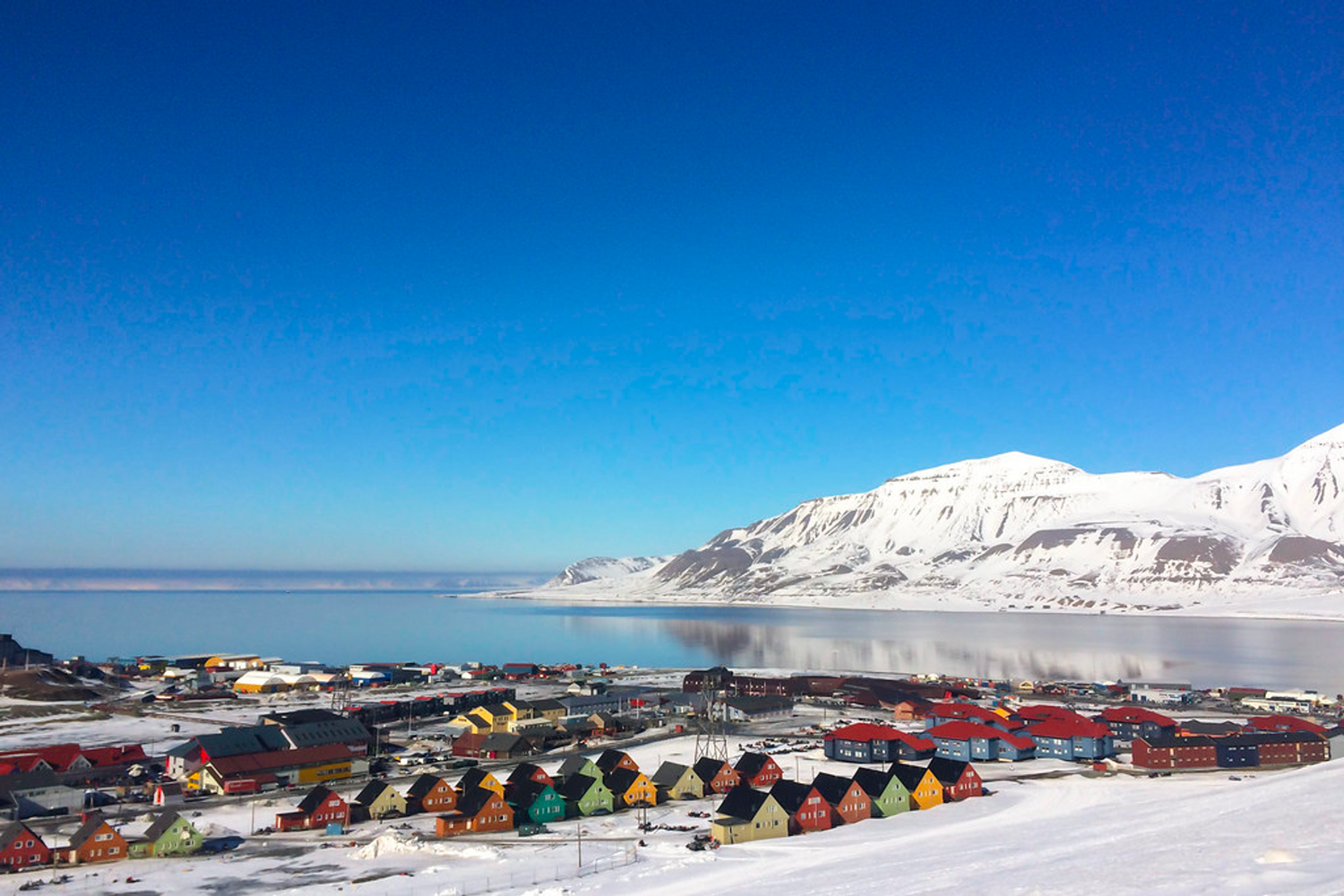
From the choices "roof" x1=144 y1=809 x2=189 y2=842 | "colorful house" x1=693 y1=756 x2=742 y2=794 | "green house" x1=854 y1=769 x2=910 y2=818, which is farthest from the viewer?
"colorful house" x1=693 y1=756 x2=742 y2=794

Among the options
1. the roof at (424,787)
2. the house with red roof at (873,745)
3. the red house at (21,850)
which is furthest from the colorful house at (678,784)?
the red house at (21,850)

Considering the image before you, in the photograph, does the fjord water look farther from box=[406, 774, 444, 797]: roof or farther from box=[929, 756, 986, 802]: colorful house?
box=[406, 774, 444, 797]: roof

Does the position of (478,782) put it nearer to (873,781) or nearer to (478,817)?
(478,817)

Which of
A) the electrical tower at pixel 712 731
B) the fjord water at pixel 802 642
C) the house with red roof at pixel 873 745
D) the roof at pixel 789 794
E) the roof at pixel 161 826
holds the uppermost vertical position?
the roof at pixel 789 794

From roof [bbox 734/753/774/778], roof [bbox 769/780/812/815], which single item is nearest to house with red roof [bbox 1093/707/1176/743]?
roof [bbox 734/753/774/778]

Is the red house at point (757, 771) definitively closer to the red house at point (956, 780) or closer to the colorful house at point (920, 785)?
the colorful house at point (920, 785)

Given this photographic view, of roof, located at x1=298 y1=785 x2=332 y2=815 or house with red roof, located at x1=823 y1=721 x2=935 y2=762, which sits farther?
house with red roof, located at x1=823 y1=721 x2=935 y2=762
